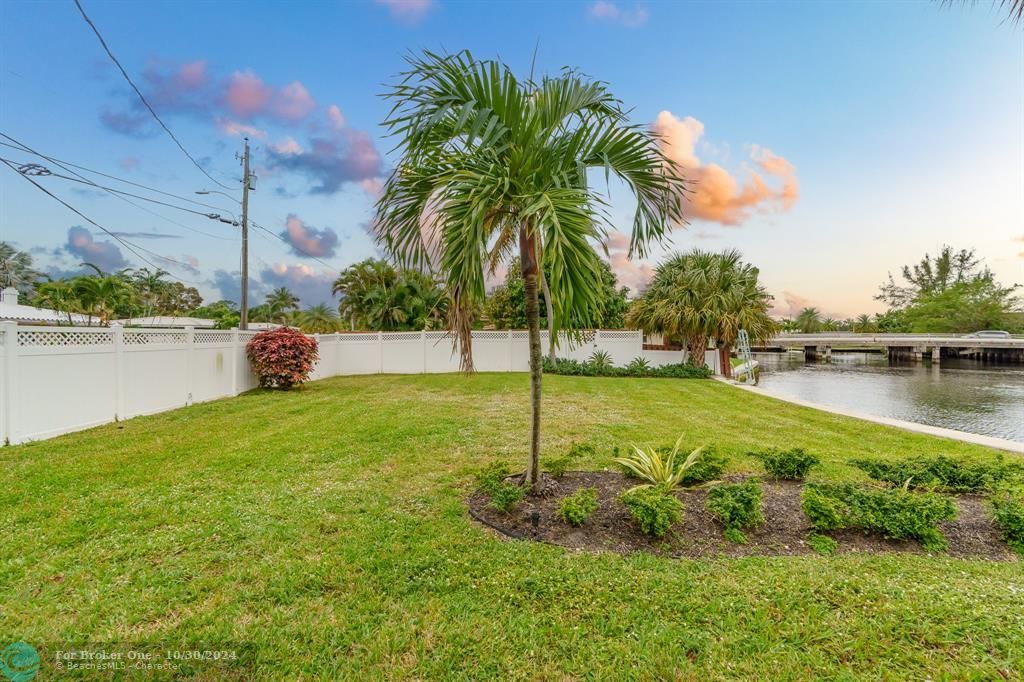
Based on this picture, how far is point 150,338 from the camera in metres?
7.31

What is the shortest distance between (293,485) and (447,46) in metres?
3.92

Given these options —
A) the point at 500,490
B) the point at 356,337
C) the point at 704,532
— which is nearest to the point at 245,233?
the point at 356,337

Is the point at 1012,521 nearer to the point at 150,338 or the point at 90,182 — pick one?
the point at 150,338

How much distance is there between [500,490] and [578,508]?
2.03 ft

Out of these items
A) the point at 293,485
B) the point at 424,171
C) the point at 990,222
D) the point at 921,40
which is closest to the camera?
the point at 424,171

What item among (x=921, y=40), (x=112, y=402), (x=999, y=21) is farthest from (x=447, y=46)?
(x=921, y=40)

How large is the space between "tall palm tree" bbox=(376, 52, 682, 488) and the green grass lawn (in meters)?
1.24

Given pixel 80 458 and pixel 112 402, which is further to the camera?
pixel 112 402

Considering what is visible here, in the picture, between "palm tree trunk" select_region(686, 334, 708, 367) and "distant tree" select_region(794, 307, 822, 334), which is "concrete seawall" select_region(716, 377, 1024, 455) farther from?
"distant tree" select_region(794, 307, 822, 334)

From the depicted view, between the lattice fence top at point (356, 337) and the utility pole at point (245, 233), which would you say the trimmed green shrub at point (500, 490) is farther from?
the lattice fence top at point (356, 337)

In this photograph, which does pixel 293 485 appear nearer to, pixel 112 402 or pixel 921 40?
pixel 112 402

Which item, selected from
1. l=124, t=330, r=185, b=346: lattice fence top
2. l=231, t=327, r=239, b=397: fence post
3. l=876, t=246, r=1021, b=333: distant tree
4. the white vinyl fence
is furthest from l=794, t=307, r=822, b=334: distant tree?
l=124, t=330, r=185, b=346: lattice fence top

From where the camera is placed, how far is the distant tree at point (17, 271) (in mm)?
37509

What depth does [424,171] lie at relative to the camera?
3.36 m
